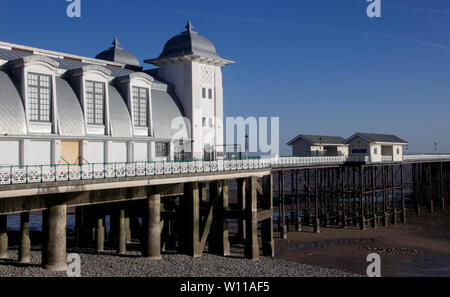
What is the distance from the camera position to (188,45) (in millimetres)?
30984

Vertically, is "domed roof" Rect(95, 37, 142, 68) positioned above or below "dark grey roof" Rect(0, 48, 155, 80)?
above

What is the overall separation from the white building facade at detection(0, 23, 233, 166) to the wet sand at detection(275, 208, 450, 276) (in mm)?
9700

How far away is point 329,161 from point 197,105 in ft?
51.5

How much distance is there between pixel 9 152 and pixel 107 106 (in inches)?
227

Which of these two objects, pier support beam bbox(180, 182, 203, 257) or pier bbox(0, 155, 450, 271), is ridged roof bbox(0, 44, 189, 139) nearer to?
pier bbox(0, 155, 450, 271)

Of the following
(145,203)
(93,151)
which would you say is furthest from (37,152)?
(145,203)

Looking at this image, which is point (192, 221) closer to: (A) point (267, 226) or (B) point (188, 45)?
(A) point (267, 226)

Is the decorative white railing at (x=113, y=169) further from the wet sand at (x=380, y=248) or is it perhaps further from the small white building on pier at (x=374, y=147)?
the small white building on pier at (x=374, y=147)

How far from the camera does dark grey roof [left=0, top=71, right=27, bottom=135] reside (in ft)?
67.4

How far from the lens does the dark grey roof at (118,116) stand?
2541 cm

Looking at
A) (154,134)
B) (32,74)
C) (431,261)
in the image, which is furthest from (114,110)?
(431,261)

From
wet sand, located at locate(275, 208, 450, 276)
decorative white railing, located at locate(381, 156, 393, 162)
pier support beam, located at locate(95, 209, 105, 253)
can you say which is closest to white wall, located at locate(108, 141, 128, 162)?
pier support beam, located at locate(95, 209, 105, 253)
